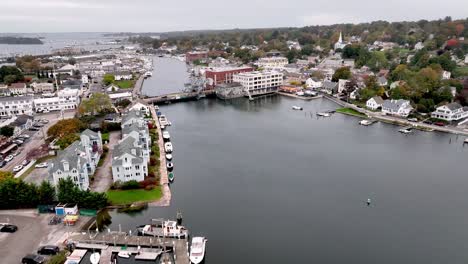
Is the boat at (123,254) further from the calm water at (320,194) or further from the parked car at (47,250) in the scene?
the parked car at (47,250)

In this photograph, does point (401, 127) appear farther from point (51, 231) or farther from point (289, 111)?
point (51, 231)

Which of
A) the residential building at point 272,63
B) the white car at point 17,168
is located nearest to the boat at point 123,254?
the white car at point 17,168

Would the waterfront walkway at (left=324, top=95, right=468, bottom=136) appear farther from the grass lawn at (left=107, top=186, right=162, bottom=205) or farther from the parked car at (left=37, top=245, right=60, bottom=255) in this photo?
the parked car at (left=37, top=245, right=60, bottom=255)

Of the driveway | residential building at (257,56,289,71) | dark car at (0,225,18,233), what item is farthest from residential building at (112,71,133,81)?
dark car at (0,225,18,233)

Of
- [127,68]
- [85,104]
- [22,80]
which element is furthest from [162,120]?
[127,68]

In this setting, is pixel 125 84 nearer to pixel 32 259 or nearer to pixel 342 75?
pixel 342 75

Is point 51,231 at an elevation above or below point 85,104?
below
